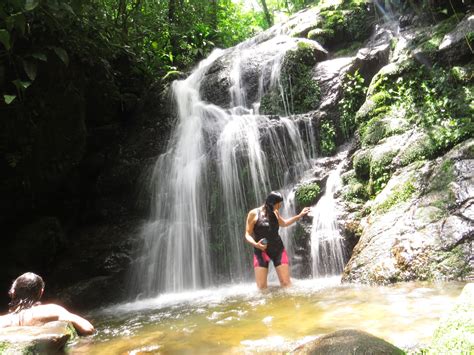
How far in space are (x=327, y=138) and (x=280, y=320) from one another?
6475 mm

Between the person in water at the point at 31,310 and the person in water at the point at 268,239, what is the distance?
120 inches

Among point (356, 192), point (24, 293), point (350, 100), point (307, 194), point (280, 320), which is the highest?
point (350, 100)

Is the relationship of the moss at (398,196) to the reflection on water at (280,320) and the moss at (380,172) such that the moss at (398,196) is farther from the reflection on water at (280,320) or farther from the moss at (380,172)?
the reflection on water at (280,320)

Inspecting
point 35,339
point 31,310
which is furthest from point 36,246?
point 35,339

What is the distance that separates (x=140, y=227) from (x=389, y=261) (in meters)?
6.55

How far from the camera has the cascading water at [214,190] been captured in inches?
341

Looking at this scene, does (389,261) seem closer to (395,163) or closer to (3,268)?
(395,163)

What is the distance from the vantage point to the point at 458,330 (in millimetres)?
2207

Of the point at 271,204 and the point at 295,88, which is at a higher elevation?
the point at 295,88

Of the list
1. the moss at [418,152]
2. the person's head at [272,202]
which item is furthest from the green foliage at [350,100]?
the person's head at [272,202]

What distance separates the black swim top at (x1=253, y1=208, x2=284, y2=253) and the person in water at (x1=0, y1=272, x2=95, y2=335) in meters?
3.13

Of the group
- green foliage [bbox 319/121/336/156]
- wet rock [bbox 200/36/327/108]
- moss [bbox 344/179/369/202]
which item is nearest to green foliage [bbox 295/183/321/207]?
moss [bbox 344/179/369/202]

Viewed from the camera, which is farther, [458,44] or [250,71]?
[250,71]

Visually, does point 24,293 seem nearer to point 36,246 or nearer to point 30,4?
point 30,4
